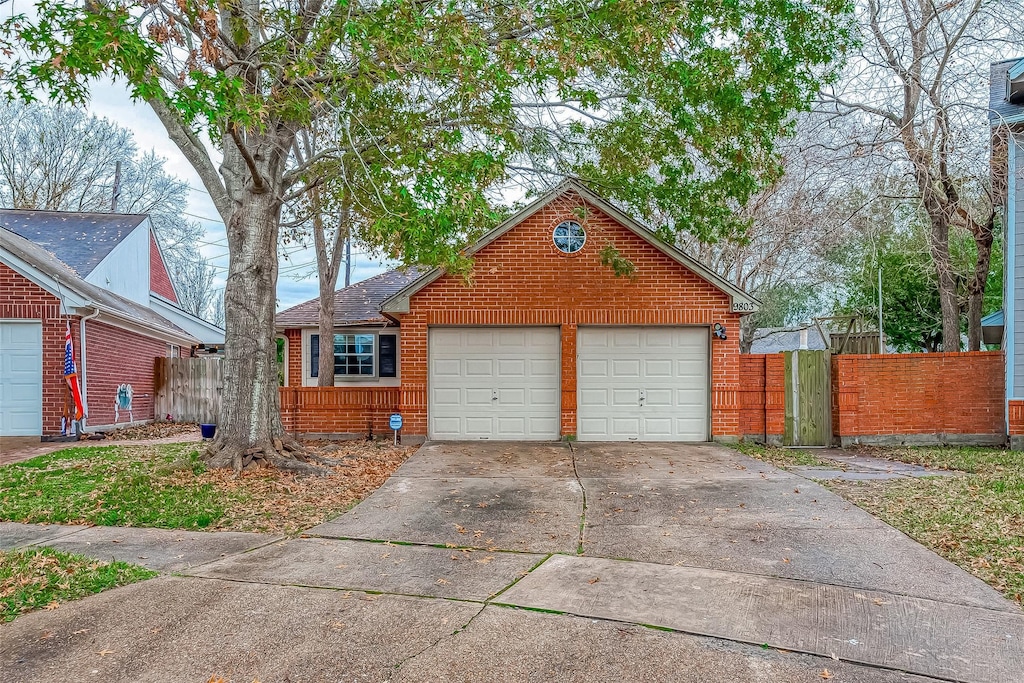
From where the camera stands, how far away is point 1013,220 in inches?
448

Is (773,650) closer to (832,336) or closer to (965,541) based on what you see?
(965,541)

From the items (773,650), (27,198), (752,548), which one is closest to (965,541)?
(752,548)

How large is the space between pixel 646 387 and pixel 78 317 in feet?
37.5

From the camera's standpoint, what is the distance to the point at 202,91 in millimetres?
6215

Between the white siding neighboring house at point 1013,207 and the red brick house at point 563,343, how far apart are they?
13.6 feet

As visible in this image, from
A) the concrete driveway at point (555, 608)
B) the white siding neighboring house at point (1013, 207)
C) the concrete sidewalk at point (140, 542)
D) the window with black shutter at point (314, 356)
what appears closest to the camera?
the concrete driveway at point (555, 608)

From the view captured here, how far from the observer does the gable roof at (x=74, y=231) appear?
57.9 feet

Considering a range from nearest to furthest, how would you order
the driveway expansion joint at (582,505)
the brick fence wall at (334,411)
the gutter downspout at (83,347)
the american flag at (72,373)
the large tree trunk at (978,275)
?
the driveway expansion joint at (582,505) → the brick fence wall at (334,411) → the american flag at (72,373) → the gutter downspout at (83,347) → the large tree trunk at (978,275)

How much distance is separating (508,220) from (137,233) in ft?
45.6

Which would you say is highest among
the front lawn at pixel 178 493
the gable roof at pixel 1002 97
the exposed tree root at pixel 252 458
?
the gable roof at pixel 1002 97

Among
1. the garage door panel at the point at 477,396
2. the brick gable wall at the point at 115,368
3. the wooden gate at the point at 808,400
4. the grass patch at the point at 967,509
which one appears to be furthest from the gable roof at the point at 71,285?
the grass patch at the point at 967,509

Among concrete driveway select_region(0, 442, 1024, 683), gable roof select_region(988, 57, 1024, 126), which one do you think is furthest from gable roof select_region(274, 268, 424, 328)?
gable roof select_region(988, 57, 1024, 126)

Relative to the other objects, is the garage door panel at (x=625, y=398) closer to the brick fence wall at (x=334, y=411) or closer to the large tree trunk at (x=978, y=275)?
the brick fence wall at (x=334, y=411)

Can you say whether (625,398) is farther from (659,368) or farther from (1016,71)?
(1016,71)
